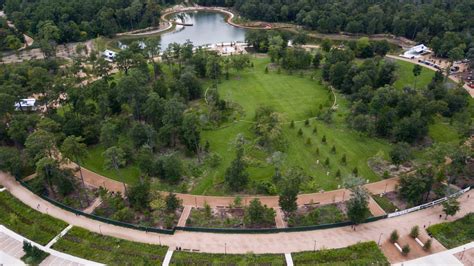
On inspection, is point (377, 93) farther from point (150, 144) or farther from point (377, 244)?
point (150, 144)

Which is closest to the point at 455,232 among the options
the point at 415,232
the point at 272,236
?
the point at 415,232

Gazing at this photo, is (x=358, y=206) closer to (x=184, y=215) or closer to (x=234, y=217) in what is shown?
(x=234, y=217)

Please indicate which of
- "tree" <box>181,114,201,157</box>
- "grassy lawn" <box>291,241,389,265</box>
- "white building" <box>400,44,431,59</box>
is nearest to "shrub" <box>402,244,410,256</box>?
"grassy lawn" <box>291,241,389,265</box>

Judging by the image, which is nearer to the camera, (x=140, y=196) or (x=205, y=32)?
(x=140, y=196)

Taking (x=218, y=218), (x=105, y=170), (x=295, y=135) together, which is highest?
(x=295, y=135)

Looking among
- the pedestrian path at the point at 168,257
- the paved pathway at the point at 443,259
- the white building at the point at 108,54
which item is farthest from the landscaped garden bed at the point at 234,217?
the white building at the point at 108,54

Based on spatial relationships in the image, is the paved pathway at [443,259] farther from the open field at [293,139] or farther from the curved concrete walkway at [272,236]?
the open field at [293,139]

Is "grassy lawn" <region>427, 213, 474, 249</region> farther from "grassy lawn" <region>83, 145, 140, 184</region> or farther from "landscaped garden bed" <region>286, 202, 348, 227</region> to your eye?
"grassy lawn" <region>83, 145, 140, 184</region>
